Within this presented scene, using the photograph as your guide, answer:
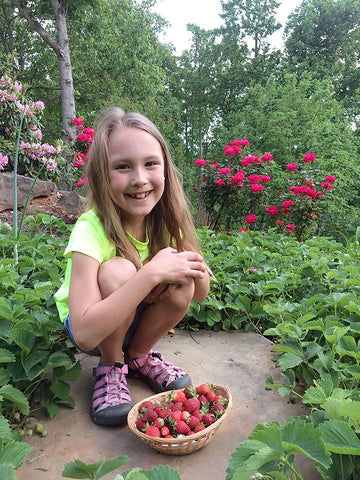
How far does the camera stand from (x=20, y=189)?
14.3 ft

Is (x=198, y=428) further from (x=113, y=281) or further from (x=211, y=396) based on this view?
(x=113, y=281)

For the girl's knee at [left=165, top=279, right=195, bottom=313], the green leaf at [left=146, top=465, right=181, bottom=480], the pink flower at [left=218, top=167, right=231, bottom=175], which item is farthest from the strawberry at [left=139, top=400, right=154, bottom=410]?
the pink flower at [left=218, top=167, right=231, bottom=175]

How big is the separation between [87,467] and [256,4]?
19.7m

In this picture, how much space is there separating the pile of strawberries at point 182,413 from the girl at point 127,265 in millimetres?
141

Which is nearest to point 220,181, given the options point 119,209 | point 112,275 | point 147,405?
point 119,209

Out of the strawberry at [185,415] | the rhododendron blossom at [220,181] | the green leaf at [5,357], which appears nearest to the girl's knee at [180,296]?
the strawberry at [185,415]

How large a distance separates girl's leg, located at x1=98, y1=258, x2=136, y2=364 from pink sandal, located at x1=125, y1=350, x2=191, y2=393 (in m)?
0.18

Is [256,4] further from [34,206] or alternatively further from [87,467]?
[87,467]

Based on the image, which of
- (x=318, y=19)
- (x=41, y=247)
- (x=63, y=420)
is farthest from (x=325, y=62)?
(x=63, y=420)

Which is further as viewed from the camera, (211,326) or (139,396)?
(211,326)

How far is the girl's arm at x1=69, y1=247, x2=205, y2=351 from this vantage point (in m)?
1.22

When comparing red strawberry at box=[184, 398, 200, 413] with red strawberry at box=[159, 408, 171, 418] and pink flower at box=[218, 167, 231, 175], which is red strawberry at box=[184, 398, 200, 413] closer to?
red strawberry at box=[159, 408, 171, 418]

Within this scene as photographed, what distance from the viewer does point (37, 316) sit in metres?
1.51

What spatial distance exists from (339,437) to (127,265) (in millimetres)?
825
